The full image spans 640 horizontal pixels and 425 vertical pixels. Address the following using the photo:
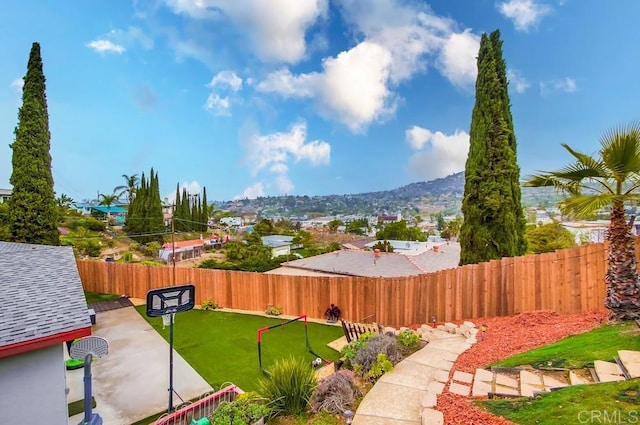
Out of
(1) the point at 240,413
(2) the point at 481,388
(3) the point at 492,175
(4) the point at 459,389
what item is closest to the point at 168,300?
(1) the point at 240,413

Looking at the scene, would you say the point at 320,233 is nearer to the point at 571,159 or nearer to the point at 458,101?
the point at 458,101

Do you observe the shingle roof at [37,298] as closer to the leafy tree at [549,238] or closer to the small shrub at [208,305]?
the small shrub at [208,305]

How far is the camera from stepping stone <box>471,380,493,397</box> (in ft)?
12.3

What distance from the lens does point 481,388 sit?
12.6 feet

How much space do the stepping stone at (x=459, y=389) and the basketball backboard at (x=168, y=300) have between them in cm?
381

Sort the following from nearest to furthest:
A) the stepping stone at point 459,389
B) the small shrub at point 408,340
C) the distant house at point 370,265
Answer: the stepping stone at point 459,389 → the small shrub at point 408,340 → the distant house at point 370,265

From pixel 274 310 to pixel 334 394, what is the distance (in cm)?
686

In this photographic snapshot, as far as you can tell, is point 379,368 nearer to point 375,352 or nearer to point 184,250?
point 375,352

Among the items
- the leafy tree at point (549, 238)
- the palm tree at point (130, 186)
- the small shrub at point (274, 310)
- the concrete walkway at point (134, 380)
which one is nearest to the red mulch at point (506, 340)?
the concrete walkway at point (134, 380)

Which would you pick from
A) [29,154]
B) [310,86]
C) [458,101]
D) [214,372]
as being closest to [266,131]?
[310,86]

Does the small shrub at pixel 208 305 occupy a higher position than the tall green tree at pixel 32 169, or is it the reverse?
the tall green tree at pixel 32 169

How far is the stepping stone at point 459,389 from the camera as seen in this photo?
3874 mm

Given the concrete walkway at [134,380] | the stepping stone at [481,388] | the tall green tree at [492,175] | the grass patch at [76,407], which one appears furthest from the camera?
the tall green tree at [492,175]

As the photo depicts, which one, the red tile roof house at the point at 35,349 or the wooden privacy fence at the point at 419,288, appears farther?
the wooden privacy fence at the point at 419,288
